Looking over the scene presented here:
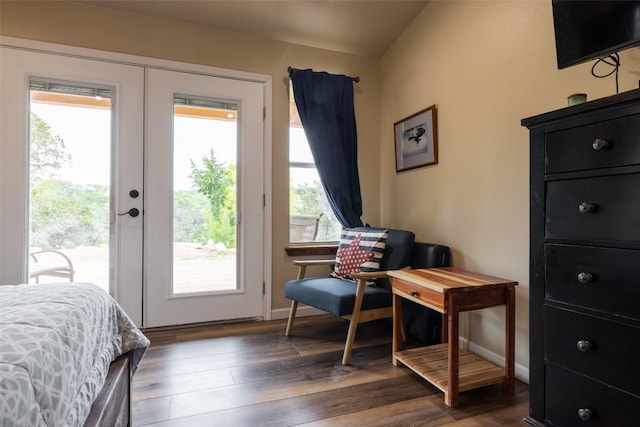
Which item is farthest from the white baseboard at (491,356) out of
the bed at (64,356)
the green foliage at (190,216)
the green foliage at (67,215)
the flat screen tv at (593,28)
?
the green foliage at (67,215)

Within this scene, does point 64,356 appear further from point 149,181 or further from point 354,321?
point 149,181

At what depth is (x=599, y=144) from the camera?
107 cm

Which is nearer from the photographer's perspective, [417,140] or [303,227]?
[417,140]

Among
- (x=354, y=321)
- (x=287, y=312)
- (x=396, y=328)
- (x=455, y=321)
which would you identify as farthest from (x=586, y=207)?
(x=287, y=312)

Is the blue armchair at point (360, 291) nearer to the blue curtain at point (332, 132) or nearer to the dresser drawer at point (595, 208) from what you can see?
the blue curtain at point (332, 132)

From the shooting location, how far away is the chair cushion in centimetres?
206

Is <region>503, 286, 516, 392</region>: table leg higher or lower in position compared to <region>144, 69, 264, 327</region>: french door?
lower

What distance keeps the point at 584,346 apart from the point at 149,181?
8.88ft

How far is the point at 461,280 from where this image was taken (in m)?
1.80

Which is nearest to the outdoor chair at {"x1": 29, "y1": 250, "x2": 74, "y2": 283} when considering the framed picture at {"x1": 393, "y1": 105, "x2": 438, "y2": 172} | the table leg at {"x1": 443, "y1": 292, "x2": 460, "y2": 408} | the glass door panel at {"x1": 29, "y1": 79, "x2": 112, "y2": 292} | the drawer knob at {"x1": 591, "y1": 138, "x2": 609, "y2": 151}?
the glass door panel at {"x1": 29, "y1": 79, "x2": 112, "y2": 292}

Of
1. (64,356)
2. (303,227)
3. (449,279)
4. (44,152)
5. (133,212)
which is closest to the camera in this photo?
(64,356)

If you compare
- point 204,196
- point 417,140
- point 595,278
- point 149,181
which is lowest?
point 595,278

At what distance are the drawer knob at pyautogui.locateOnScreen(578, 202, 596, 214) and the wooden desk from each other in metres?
0.67

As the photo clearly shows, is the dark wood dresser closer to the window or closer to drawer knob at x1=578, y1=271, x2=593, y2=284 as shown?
drawer knob at x1=578, y1=271, x2=593, y2=284
